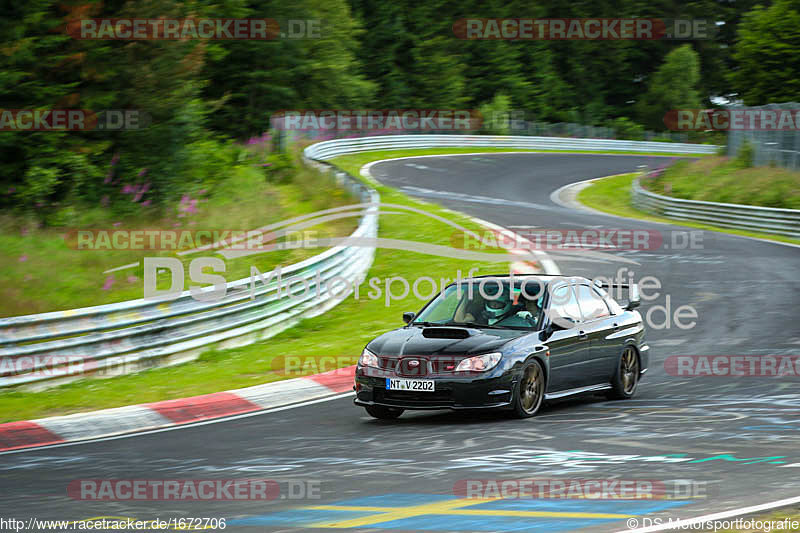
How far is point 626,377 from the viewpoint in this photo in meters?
11.1

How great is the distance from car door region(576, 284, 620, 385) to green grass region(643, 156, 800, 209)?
22.1 m

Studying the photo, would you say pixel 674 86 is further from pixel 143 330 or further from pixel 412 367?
pixel 412 367

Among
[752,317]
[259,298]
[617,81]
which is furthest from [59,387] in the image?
[617,81]

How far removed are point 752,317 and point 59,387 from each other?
33.6 feet

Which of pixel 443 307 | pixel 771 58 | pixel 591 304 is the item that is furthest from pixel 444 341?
pixel 771 58

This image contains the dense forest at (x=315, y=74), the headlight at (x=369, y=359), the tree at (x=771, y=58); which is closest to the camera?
the headlight at (x=369, y=359)

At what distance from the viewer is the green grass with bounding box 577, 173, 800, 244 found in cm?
3071

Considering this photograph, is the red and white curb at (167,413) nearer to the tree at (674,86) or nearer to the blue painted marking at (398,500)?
the blue painted marking at (398,500)

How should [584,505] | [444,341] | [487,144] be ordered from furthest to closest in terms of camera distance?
[487,144] → [444,341] → [584,505]

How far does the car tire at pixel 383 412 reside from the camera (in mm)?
9836

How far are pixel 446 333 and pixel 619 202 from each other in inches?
1224

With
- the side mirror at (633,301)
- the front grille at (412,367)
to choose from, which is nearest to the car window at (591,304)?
the side mirror at (633,301)

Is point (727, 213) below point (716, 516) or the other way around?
below

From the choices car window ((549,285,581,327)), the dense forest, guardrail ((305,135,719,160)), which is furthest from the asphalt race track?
guardrail ((305,135,719,160))
